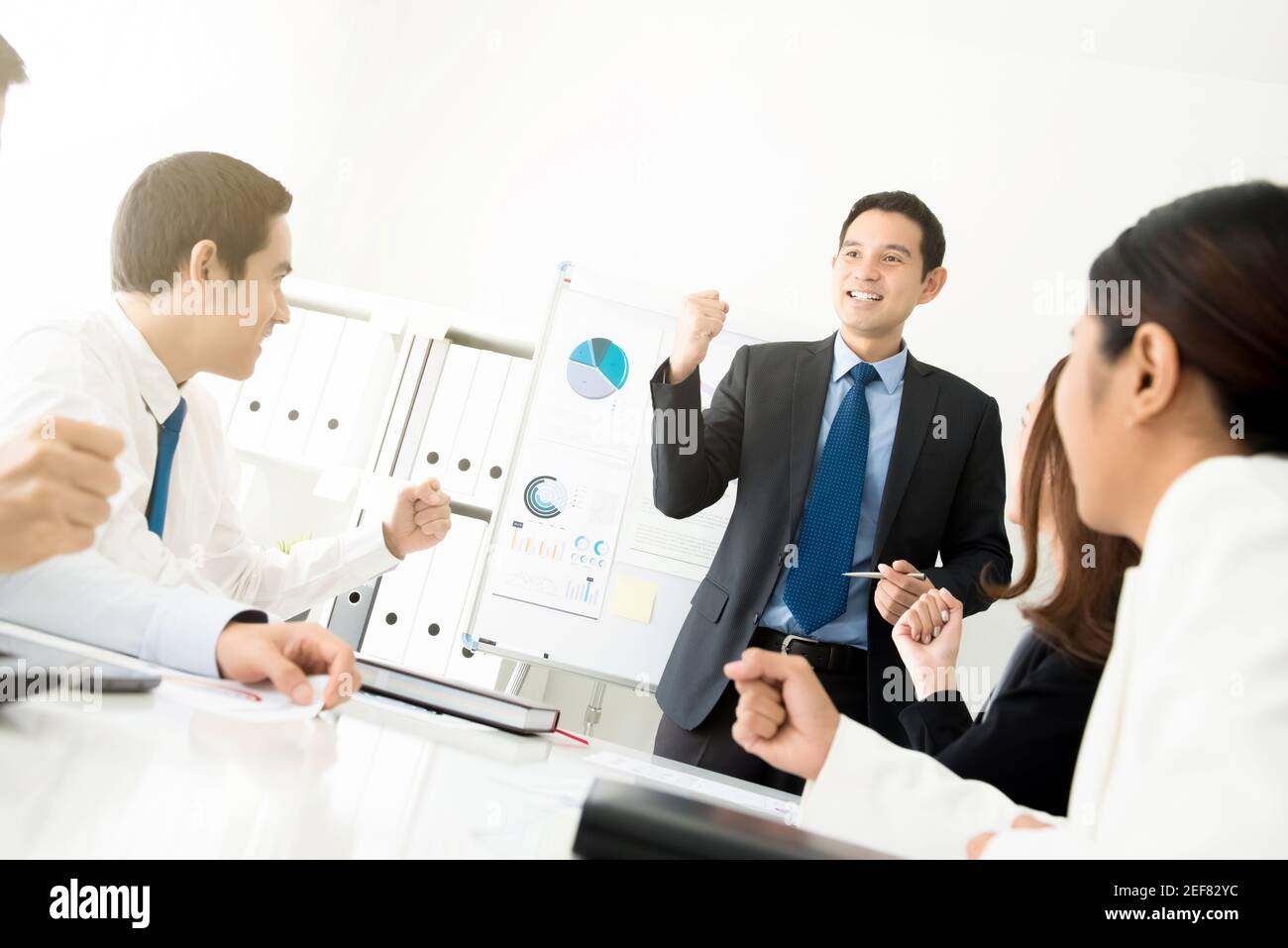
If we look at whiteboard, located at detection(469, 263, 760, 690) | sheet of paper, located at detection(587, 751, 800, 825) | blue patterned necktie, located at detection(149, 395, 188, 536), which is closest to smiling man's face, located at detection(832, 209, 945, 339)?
whiteboard, located at detection(469, 263, 760, 690)

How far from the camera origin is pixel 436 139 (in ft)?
11.4

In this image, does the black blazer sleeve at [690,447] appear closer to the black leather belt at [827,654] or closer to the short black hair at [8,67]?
the black leather belt at [827,654]

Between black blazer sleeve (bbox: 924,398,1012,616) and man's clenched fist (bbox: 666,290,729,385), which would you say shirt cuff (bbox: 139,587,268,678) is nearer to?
man's clenched fist (bbox: 666,290,729,385)

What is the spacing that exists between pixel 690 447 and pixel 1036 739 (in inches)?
42.1

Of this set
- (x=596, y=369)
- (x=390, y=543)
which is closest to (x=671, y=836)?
(x=390, y=543)

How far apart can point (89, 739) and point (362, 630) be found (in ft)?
6.96

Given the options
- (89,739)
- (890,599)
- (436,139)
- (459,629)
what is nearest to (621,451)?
(459,629)

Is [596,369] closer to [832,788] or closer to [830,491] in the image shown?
[830,491]

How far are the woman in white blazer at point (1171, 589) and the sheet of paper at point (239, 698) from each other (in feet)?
1.43

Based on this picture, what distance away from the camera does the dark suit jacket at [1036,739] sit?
3.54ft

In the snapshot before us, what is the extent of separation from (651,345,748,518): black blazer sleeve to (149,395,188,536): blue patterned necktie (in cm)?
93

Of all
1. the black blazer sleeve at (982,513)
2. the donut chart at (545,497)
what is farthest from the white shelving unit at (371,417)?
the black blazer sleeve at (982,513)
